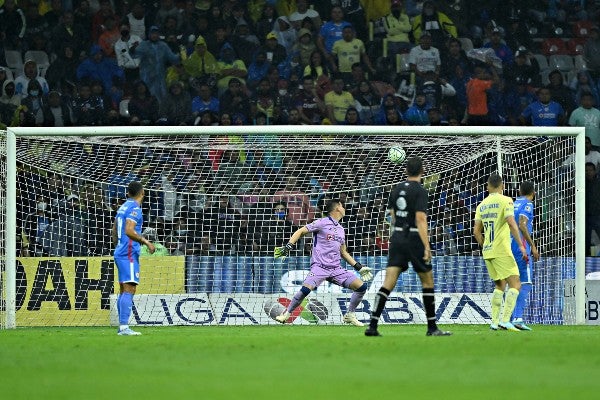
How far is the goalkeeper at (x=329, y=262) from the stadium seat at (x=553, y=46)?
33.7 ft

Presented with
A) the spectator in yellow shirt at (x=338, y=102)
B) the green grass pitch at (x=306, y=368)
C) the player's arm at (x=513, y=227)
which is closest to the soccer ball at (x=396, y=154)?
the spectator in yellow shirt at (x=338, y=102)

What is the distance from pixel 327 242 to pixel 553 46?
35.4 feet

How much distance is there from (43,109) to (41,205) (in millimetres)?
4300

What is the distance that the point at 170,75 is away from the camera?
960 inches

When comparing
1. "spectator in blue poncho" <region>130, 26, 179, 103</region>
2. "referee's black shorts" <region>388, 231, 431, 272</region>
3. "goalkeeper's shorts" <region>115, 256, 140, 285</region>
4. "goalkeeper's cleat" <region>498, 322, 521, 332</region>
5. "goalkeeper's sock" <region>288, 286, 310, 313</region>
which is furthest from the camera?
"spectator in blue poncho" <region>130, 26, 179, 103</region>

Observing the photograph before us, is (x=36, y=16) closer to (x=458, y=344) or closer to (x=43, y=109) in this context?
(x=43, y=109)

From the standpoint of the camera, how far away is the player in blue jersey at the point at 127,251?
14.5m

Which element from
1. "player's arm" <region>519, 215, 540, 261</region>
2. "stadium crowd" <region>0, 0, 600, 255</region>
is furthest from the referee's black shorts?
"stadium crowd" <region>0, 0, 600, 255</region>

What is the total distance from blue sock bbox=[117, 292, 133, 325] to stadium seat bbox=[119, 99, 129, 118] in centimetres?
977

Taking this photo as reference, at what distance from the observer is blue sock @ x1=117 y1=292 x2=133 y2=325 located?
47.7ft

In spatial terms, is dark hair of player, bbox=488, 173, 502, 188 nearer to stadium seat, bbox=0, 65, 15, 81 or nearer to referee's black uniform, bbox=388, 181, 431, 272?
referee's black uniform, bbox=388, 181, 431, 272

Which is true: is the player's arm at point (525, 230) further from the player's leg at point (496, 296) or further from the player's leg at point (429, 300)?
the player's leg at point (429, 300)

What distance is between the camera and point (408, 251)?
13.0 m

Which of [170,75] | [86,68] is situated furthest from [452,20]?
[86,68]
